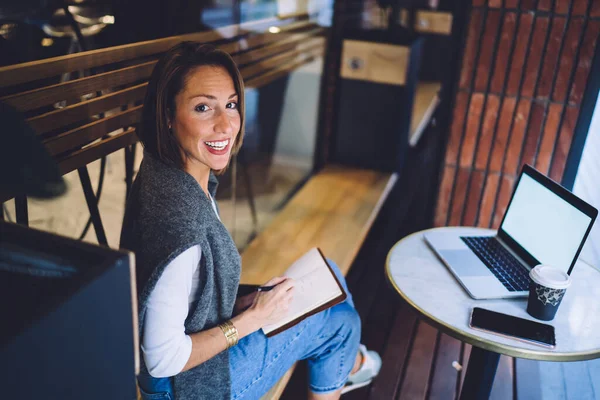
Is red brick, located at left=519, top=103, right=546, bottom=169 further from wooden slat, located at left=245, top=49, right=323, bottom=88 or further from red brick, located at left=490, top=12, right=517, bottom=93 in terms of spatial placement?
wooden slat, located at left=245, top=49, right=323, bottom=88

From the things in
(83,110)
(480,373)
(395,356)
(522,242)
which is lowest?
(395,356)

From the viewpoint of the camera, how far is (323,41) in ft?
11.3

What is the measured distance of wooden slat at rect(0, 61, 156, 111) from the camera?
1284 mm

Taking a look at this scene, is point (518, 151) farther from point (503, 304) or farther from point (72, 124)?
point (72, 124)

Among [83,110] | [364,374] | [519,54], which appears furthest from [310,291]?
Answer: [519,54]

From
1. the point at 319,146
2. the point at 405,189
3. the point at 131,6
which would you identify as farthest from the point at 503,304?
the point at 405,189

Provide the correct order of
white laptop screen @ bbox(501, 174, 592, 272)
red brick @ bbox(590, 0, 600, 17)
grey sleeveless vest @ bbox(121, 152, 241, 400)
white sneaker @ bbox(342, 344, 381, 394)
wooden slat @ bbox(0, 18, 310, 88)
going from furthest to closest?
1. red brick @ bbox(590, 0, 600, 17)
2. white sneaker @ bbox(342, 344, 381, 394)
3. white laptop screen @ bbox(501, 174, 592, 272)
4. wooden slat @ bbox(0, 18, 310, 88)
5. grey sleeveless vest @ bbox(121, 152, 241, 400)

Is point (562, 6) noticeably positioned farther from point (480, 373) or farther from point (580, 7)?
point (480, 373)

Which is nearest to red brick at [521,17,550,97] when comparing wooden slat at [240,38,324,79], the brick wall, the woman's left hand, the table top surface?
the brick wall

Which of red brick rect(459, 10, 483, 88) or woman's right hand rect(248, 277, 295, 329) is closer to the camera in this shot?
woman's right hand rect(248, 277, 295, 329)

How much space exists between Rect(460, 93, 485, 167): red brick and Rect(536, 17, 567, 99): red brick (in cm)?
27

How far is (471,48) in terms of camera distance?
262 cm

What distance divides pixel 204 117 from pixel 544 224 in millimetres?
1034

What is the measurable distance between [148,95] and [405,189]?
10.3 feet
